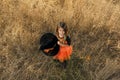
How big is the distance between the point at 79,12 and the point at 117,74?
103 centimetres

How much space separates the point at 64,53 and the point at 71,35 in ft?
2.05

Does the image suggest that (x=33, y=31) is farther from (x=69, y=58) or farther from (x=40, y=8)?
(x=69, y=58)

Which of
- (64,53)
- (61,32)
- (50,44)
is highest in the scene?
(61,32)

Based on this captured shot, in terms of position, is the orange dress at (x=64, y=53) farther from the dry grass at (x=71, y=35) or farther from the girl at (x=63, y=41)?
the dry grass at (x=71, y=35)

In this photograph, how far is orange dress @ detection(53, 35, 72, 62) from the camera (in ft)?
14.0

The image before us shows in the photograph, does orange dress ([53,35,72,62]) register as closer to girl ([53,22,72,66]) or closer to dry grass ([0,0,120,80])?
girl ([53,22,72,66])

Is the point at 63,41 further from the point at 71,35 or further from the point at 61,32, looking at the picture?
the point at 71,35

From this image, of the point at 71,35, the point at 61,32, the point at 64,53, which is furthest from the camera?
the point at 71,35

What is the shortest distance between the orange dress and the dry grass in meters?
0.21

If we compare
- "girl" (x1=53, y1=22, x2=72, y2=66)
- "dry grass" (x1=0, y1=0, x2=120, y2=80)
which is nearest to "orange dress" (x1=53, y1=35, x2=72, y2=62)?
"girl" (x1=53, y1=22, x2=72, y2=66)

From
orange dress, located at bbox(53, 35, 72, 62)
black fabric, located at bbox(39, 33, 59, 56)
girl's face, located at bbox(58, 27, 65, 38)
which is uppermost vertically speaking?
girl's face, located at bbox(58, 27, 65, 38)

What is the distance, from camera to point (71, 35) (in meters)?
4.89

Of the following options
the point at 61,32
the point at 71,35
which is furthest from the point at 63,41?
the point at 71,35

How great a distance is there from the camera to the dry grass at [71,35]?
4.57 m
